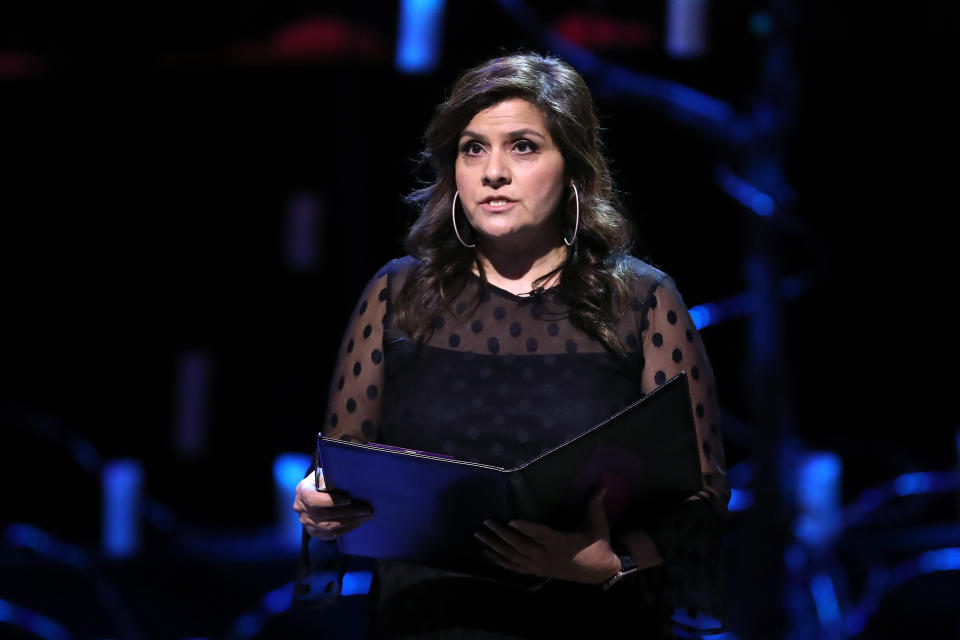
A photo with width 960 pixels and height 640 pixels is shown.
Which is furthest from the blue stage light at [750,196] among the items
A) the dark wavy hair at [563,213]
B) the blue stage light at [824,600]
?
the dark wavy hair at [563,213]

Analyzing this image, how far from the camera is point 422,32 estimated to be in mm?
3566

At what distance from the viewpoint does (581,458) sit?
1.13 meters

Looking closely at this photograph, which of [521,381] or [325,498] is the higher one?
[521,381]

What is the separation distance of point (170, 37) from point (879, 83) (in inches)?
99.3

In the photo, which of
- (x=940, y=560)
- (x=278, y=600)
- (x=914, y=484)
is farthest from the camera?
(x=914, y=484)

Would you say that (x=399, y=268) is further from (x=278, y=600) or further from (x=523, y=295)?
(x=278, y=600)

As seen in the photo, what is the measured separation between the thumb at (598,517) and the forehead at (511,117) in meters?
0.48

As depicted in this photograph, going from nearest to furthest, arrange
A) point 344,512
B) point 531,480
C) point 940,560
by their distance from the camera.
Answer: point 531,480 < point 344,512 < point 940,560

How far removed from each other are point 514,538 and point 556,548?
0.05 meters

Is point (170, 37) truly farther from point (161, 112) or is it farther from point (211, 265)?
point (211, 265)

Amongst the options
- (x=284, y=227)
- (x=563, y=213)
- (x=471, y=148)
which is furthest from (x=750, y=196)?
(x=284, y=227)

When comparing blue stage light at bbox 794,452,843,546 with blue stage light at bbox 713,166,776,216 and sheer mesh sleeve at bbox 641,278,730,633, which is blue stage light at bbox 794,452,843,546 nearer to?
blue stage light at bbox 713,166,776,216

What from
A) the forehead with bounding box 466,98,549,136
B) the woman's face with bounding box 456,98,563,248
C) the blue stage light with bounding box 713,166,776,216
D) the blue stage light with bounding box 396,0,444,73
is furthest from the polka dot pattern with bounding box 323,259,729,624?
the blue stage light with bounding box 396,0,444,73

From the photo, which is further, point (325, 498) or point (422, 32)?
point (422, 32)
